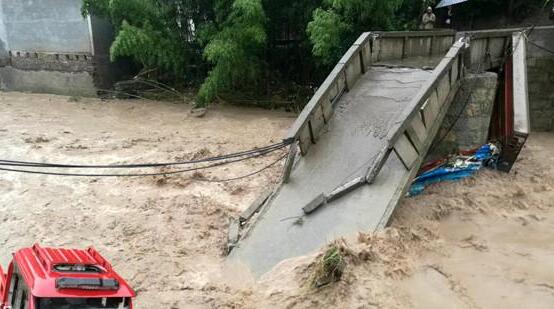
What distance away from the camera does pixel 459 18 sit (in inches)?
666

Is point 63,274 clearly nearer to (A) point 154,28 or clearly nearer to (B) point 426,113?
(B) point 426,113

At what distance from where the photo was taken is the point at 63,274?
3.87m

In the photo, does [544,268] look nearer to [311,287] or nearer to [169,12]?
[311,287]

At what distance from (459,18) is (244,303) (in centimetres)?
1524

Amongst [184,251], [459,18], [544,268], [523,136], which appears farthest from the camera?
[459,18]

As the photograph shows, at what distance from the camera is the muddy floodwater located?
A: 5.32 m

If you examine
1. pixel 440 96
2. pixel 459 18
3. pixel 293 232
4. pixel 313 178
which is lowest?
pixel 293 232

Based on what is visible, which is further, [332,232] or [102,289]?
[332,232]

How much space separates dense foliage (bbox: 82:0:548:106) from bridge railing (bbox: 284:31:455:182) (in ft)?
5.85

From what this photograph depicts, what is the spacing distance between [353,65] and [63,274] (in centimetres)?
615

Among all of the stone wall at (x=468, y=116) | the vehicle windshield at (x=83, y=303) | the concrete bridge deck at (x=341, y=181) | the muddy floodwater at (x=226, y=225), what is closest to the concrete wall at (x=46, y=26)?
the muddy floodwater at (x=226, y=225)

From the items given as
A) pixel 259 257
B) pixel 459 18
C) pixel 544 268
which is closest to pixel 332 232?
pixel 259 257

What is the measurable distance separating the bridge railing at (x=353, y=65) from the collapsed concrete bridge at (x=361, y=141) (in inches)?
0.8

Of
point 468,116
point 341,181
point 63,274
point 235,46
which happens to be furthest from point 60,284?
point 235,46
